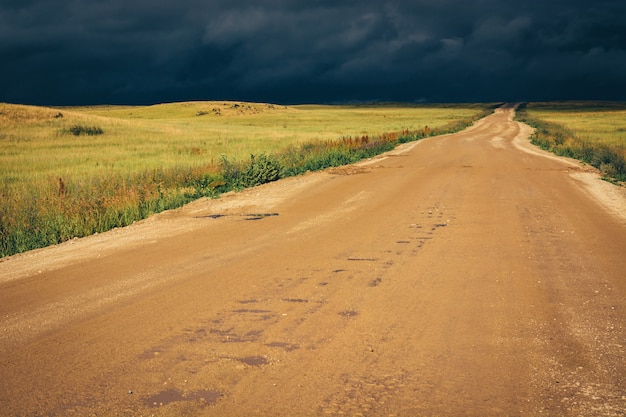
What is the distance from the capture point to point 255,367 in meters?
4.47

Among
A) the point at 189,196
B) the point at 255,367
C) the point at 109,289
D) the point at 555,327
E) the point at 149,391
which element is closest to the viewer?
the point at 149,391

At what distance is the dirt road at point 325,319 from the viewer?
13.2ft

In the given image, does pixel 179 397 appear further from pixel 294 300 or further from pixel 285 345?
pixel 294 300

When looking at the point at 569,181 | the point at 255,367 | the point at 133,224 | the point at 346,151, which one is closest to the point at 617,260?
the point at 255,367

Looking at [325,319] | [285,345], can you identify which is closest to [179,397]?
[285,345]

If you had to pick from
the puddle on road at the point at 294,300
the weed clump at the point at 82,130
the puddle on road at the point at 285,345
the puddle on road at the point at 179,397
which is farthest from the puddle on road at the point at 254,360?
the weed clump at the point at 82,130

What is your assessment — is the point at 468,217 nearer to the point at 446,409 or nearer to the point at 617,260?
the point at 617,260

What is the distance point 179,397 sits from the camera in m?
4.02

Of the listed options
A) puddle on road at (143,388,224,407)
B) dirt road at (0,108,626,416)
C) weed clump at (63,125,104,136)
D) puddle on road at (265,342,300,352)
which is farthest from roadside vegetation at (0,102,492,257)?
puddle on road at (143,388,224,407)

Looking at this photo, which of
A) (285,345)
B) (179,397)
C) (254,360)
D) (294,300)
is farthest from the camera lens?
(294,300)

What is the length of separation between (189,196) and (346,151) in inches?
536

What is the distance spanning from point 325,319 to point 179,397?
1.83m

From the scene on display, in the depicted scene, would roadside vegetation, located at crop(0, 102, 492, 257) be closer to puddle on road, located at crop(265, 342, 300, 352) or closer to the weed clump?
the weed clump

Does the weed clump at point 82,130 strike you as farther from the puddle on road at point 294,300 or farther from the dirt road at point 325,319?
the puddle on road at point 294,300
